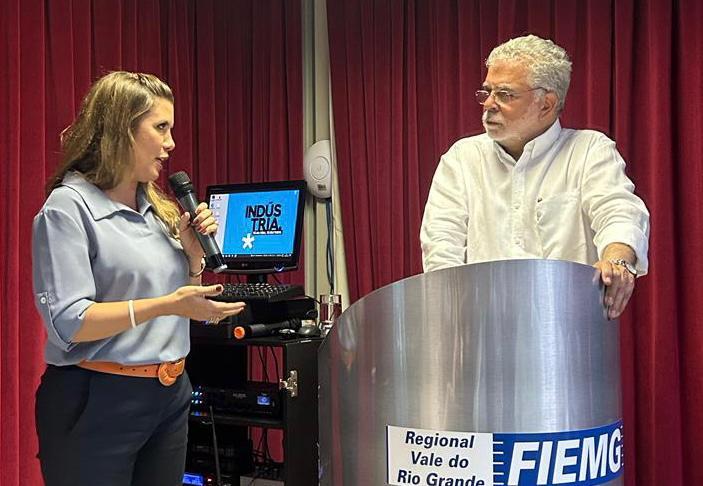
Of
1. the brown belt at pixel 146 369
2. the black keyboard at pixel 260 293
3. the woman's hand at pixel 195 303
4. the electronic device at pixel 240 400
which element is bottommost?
the electronic device at pixel 240 400

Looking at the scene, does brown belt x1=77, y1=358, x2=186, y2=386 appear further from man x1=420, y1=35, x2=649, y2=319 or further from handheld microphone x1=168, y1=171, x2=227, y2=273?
man x1=420, y1=35, x2=649, y2=319

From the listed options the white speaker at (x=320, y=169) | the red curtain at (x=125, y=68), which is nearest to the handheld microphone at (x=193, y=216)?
the red curtain at (x=125, y=68)

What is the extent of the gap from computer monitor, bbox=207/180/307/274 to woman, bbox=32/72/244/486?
1.14 m

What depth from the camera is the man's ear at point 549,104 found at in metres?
1.92

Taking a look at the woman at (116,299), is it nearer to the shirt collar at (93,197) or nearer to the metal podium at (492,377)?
the shirt collar at (93,197)

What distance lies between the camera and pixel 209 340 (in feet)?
8.44

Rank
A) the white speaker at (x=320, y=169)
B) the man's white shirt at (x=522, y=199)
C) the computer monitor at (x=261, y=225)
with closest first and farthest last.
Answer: the man's white shirt at (x=522, y=199), the computer monitor at (x=261, y=225), the white speaker at (x=320, y=169)

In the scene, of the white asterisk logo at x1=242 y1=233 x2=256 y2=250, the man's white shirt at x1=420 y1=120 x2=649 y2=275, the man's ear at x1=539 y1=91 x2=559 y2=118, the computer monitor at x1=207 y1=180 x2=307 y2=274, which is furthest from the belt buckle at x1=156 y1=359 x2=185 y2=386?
the white asterisk logo at x1=242 y1=233 x2=256 y2=250

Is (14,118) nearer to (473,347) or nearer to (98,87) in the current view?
(98,87)

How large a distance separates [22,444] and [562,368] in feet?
6.88

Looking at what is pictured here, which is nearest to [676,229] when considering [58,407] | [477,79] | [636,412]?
[636,412]

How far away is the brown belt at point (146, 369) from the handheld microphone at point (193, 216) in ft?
0.67

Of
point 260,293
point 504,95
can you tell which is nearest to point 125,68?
point 260,293

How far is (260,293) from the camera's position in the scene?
2525mm
